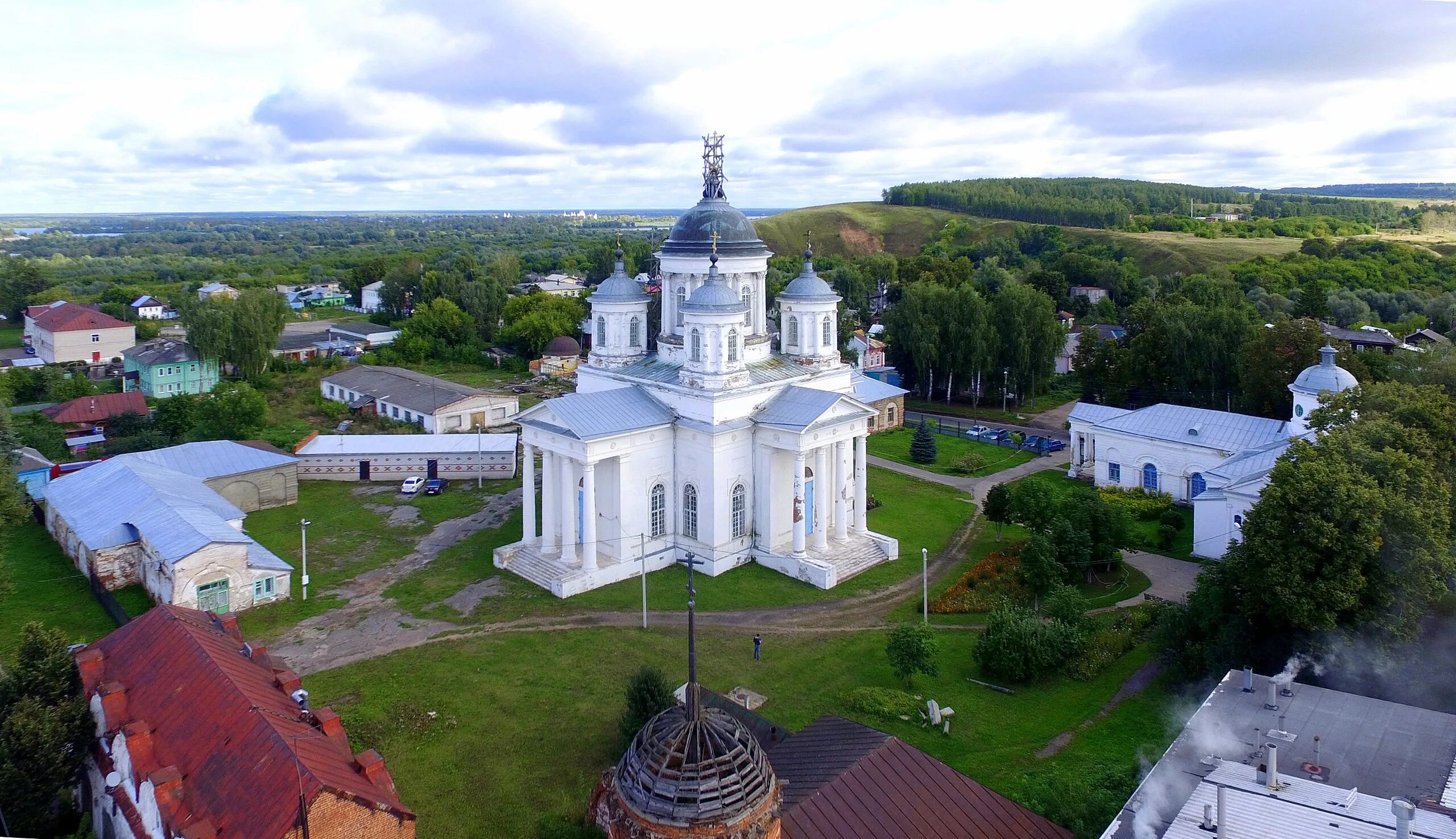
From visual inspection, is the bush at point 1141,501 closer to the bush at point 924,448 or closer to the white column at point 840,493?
the bush at point 924,448

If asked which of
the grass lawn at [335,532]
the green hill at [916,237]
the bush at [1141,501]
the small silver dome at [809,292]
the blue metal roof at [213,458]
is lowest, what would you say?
the grass lawn at [335,532]

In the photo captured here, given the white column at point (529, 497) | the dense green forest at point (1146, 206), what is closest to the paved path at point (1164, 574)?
the white column at point (529, 497)

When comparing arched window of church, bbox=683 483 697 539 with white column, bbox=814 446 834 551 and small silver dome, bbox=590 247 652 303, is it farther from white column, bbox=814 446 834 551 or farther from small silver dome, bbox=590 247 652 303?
small silver dome, bbox=590 247 652 303

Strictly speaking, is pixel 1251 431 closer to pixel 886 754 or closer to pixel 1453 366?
pixel 1453 366

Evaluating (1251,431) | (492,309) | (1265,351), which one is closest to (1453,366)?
(1251,431)

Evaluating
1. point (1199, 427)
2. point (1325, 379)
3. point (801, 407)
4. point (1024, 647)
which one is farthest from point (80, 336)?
point (1325, 379)

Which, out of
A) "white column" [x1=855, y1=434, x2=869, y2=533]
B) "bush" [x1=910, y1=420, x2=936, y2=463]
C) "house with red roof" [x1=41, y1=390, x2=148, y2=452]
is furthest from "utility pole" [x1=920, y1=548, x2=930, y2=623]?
"house with red roof" [x1=41, y1=390, x2=148, y2=452]

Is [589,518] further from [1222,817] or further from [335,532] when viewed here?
[1222,817]
